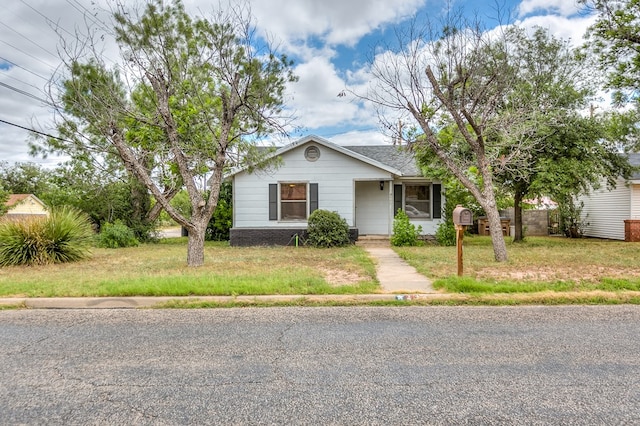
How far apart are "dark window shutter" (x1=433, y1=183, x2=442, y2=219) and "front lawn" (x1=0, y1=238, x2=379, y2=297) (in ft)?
19.8

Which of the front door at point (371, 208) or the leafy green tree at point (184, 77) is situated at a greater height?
the leafy green tree at point (184, 77)

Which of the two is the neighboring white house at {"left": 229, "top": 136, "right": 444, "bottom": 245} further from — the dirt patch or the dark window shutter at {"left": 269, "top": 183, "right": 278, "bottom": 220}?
the dirt patch

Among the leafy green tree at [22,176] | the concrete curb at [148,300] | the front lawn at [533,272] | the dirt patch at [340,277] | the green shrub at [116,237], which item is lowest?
the concrete curb at [148,300]

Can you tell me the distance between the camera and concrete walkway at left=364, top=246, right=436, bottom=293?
655 cm

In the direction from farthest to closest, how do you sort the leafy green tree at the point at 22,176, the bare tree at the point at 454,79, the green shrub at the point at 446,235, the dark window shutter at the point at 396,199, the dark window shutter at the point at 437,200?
the leafy green tree at the point at 22,176 < the dark window shutter at the point at 396,199 < the dark window shutter at the point at 437,200 < the green shrub at the point at 446,235 < the bare tree at the point at 454,79

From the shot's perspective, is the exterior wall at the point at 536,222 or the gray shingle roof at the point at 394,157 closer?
the gray shingle roof at the point at 394,157

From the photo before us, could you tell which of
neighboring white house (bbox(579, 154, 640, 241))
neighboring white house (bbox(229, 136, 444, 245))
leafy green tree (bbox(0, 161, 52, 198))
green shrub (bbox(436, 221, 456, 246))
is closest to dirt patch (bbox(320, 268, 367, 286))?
neighboring white house (bbox(229, 136, 444, 245))

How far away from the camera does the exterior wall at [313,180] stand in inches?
584

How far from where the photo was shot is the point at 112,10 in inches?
350

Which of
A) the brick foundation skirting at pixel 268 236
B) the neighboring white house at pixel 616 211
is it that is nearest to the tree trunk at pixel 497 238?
the brick foundation skirting at pixel 268 236

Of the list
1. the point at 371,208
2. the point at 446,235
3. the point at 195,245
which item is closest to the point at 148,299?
the point at 195,245

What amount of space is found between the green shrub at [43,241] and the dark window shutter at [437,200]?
1228cm

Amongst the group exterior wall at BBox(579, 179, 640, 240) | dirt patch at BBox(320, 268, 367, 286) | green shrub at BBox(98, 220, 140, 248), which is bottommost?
dirt patch at BBox(320, 268, 367, 286)

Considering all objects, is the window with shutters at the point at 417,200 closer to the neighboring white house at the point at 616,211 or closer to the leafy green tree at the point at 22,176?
the neighboring white house at the point at 616,211
